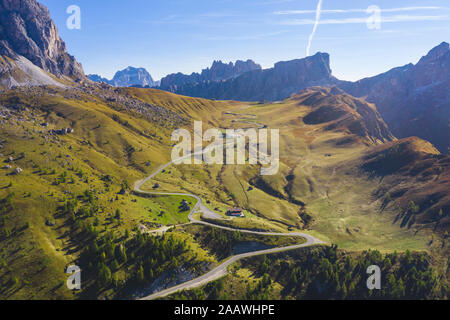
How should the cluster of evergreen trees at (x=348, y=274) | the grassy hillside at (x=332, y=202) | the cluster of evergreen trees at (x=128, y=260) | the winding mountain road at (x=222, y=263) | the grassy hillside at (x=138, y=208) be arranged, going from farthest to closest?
1. the grassy hillside at (x=332, y=202)
2. the cluster of evergreen trees at (x=348, y=274)
3. the grassy hillside at (x=138, y=208)
4. the winding mountain road at (x=222, y=263)
5. the cluster of evergreen trees at (x=128, y=260)

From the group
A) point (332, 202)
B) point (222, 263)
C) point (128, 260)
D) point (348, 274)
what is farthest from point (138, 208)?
point (332, 202)

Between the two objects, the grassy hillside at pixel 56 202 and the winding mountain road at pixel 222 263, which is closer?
the grassy hillside at pixel 56 202

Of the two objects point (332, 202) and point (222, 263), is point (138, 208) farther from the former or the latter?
point (332, 202)

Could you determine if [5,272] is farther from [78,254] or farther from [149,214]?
[149,214]

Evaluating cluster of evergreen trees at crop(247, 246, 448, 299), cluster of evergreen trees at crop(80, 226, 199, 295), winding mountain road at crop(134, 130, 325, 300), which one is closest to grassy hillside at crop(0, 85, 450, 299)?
cluster of evergreen trees at crop(80, 226, 199, 295)

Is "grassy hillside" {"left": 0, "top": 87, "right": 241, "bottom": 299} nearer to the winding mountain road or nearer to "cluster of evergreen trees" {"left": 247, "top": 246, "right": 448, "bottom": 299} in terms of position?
the winding mountain road

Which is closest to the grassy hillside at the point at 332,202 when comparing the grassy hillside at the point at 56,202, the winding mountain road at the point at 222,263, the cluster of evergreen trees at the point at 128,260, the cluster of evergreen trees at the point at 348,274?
the winding mountain road at the point at 222,263

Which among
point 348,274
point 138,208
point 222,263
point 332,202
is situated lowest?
point 348,274

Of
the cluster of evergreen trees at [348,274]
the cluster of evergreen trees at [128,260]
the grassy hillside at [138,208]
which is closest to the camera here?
the cluster of evergreen trees at [128,260]

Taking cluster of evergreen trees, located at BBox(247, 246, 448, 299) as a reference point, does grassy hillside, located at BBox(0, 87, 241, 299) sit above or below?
above

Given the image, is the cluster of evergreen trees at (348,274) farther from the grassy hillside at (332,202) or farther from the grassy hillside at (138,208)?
the grassy hillside at (332,202)

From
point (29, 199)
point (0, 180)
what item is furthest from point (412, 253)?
point (0, 180)
